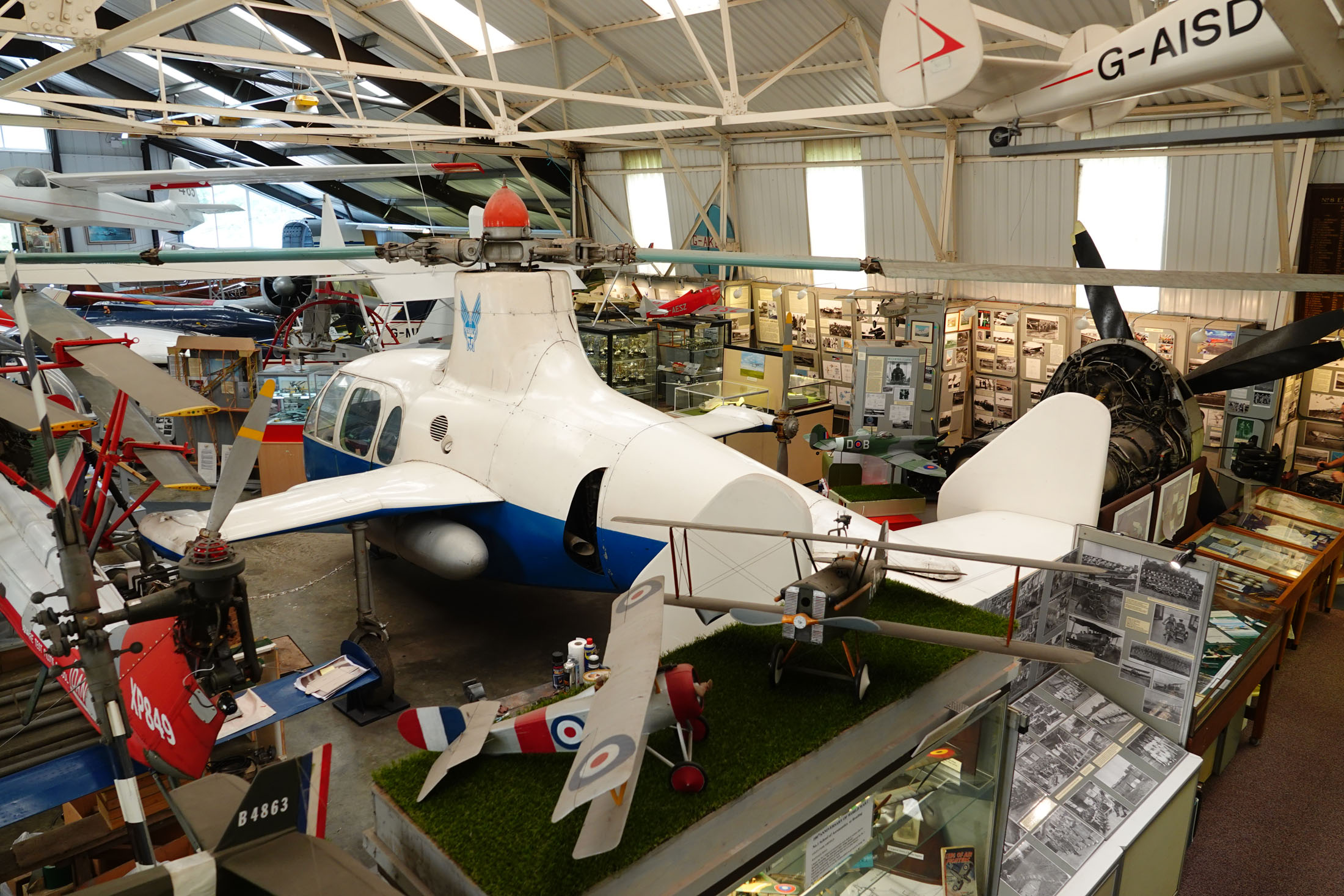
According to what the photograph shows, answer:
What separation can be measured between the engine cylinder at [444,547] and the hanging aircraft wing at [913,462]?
5.35 m

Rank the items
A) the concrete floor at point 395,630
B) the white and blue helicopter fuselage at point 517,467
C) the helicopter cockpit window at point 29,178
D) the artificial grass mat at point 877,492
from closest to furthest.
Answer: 1. the concrete floor at point 395,630
2. the white and blue helicopter fuselage at point 517,467
3. the artificial grass mat at point 877,492
4. the helicopter cockpit window at point 29,178

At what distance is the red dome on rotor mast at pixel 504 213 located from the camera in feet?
24.0

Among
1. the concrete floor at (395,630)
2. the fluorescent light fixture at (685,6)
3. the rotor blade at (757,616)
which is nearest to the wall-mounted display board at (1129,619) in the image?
the rotor blade at (757,616)

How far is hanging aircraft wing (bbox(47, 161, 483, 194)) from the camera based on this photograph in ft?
46.4

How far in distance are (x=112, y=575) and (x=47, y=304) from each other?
2510mm

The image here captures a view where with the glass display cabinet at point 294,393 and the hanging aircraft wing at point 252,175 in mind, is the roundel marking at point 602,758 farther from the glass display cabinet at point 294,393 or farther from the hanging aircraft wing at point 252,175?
the hanging aircraft wing at point 252,175

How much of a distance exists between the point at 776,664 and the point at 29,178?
20585 millimetres

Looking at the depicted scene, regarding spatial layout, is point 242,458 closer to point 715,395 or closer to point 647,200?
point 715,395

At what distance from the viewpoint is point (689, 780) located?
296 centimetres

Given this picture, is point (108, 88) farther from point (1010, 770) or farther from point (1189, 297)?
point (1010, 770)

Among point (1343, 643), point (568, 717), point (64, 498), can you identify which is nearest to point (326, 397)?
point (64, 498)

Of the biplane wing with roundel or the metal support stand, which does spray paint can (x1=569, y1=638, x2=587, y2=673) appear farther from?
the metal support stand

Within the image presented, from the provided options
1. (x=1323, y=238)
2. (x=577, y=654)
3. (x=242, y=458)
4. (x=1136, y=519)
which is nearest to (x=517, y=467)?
(x=577, y=654)

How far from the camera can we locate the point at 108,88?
23.2 meters
